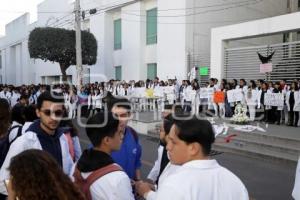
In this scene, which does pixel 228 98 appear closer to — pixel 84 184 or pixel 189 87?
pixel 189 87

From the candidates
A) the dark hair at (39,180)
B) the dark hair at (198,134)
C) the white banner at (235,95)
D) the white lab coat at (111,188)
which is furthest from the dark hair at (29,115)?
the white banner at (235,95)

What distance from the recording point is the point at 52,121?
2969mm

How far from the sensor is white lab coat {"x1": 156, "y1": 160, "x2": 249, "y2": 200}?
1.87m

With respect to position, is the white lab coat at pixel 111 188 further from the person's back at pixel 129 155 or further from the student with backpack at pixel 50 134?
the person's back at pixel 129 155

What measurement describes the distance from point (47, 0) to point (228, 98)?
2690 centimetres

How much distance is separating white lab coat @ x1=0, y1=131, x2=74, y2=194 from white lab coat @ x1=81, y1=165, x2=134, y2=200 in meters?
0.64

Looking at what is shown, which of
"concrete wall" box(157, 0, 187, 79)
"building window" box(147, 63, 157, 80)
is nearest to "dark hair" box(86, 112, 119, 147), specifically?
"concrete wall" box(157, 0, 187, 79)

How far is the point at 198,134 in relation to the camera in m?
2.03

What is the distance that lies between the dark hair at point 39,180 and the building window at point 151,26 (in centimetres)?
2139

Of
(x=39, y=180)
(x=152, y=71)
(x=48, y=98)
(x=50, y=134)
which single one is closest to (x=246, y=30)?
(x=152, y=71)

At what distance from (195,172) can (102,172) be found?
0.57m

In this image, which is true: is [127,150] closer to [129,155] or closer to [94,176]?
[129,155]

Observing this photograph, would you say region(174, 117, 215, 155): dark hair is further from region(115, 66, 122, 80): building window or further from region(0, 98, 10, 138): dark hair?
region(115, 66, 122, 80): building window

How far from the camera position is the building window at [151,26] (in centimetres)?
2277
